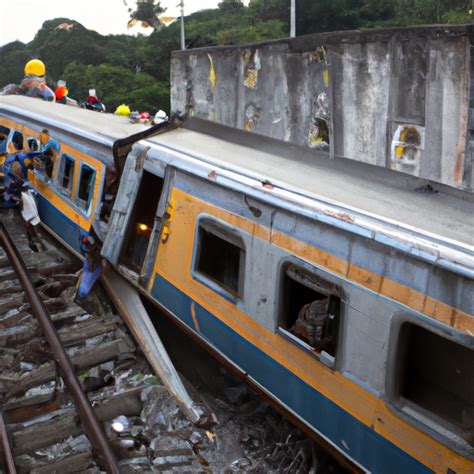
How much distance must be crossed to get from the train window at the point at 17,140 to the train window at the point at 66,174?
1703mm

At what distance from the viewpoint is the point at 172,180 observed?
18.7 ft

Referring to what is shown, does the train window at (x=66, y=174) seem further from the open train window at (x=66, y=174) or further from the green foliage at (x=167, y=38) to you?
the green foliage at (x=167, y=38)

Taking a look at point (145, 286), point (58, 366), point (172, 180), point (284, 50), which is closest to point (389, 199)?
point (172, 180)

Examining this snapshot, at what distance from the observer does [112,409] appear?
5578mm

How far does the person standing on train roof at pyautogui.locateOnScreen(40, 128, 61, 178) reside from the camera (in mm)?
8109

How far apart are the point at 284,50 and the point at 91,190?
177 inches

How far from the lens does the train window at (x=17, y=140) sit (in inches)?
365

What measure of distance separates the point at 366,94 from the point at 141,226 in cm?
425

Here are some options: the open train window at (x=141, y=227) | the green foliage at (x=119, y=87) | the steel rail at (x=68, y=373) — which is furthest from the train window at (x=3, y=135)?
the green foliage at (x=119, y=87)

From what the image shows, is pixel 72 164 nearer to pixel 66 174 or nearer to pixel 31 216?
pixel 66 174

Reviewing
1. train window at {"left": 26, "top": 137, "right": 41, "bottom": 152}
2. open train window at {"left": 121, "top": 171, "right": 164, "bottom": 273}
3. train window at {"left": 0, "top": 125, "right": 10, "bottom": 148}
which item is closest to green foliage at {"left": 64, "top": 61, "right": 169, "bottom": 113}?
train window at {"left": 0, "top": 125, "right": 10, "bottom": 148}

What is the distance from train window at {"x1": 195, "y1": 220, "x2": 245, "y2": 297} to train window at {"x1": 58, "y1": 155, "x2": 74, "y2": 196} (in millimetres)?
3129

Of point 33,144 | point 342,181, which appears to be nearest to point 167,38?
point 33,144

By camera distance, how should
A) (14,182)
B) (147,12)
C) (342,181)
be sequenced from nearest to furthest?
(342,181) < (14,182) < (147,12)
